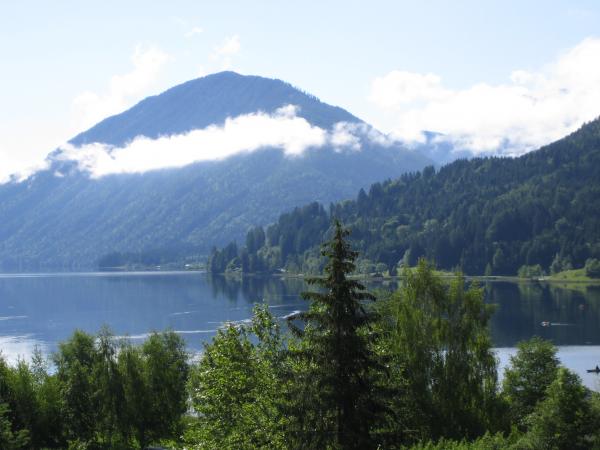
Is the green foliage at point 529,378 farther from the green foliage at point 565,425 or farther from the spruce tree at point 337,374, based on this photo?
the spruce tree at point 337,374

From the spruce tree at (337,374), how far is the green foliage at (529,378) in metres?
33.4

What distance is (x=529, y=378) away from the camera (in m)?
68.1

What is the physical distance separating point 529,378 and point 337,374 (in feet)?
125

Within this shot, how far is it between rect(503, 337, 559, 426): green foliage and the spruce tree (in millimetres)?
33445

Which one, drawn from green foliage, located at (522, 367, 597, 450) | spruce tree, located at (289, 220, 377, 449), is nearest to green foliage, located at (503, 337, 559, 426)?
green foliage, located at (522, 367, 597, 450)

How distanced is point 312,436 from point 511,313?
144 meters

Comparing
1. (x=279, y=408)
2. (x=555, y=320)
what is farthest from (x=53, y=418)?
(x=555, y=320)

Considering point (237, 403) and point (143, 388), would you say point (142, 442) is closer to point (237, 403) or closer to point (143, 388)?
point (143, 388)

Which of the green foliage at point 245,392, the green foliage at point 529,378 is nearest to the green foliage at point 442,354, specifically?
the green foliage at point 529,378

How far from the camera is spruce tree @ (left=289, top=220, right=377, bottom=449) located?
35.5m

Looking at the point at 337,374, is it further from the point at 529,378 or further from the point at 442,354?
the point at 529,378

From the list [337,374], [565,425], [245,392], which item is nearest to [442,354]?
[565,425]

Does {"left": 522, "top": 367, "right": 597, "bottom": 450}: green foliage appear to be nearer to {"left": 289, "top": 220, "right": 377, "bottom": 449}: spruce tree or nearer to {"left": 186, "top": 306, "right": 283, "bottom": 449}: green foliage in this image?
{"left": 289, "top": 220, "right": 377, "bottom": 449}: spruce tree

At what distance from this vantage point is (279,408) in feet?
122
